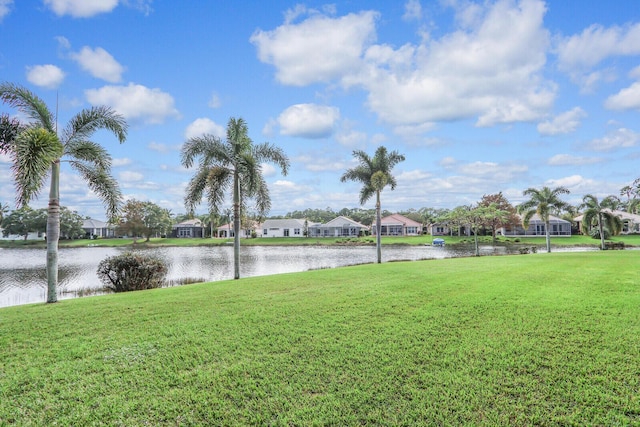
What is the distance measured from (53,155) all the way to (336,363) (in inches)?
400

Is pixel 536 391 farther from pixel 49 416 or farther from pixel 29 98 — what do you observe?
pixel 29 98

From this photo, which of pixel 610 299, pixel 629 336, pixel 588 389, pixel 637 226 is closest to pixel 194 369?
pixel 588 389

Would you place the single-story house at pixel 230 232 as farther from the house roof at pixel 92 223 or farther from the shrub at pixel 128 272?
the shrub at pixel 128 272

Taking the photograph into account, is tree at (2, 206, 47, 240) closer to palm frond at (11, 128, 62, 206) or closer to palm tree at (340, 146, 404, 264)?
palm tree at (340, 146, 404, 264)

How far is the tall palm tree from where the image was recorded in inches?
366

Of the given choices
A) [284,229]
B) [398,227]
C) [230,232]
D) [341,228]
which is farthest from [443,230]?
[230,232]

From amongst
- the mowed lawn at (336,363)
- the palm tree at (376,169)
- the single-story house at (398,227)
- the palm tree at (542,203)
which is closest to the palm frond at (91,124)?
the mowed lawn at (336,363)

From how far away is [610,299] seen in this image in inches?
308

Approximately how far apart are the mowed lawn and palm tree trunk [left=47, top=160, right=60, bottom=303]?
10.6 ft

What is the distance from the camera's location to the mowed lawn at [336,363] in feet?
12.5

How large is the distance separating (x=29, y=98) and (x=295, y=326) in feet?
39.5

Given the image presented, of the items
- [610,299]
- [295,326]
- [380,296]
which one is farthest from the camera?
[380,296]

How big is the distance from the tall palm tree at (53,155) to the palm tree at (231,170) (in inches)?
145

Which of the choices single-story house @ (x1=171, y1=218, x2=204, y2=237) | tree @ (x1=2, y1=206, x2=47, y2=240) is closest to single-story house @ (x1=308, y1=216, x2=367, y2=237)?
single-story house @ (x1=171, y1=218, x2=204, y2=237)
